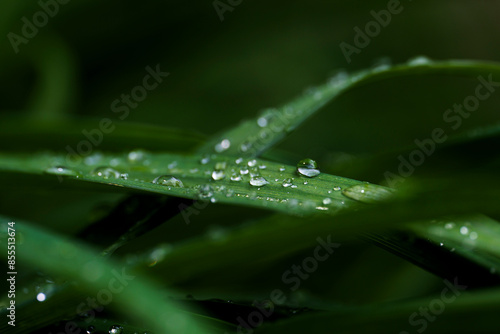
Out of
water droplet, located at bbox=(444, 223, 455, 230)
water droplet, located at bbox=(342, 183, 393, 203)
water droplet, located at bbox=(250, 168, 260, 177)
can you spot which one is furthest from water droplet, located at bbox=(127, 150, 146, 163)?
water droplet, located at bbox=(444, 223, 455, 230)

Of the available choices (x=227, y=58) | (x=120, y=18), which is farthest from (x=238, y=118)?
(x=120, y=18)

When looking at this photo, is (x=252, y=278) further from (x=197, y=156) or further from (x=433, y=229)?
(x=433, y=229)

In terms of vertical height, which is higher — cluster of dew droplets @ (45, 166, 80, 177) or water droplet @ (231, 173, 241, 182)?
cluster of dew droplets @ (45, 166, 80, 177)

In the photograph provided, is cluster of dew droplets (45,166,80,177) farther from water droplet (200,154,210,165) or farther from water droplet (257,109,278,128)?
water droplet (257,109,278,128)

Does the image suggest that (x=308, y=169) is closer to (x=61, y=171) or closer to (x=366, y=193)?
(x=366, y=193)

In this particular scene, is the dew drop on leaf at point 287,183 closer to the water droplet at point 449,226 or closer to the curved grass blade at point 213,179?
the curved grass blade at point 213,179

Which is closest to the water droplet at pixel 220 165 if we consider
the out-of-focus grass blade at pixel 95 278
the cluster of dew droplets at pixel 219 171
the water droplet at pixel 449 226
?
the cluster of dew droplets at pixel 219 171
